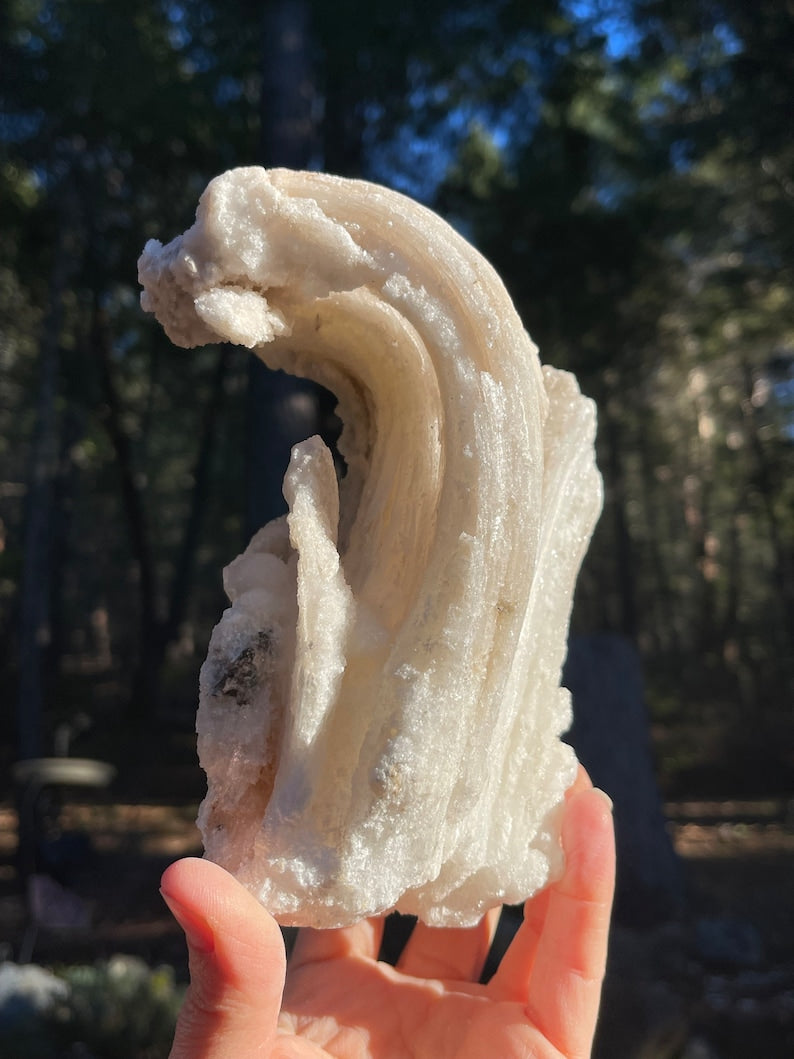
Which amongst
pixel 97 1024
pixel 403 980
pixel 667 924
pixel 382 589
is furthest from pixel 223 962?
pixel 667 924

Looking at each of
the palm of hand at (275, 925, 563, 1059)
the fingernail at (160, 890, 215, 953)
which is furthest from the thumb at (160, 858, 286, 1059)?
the palm of hand at (275, 925, 563, 1059)

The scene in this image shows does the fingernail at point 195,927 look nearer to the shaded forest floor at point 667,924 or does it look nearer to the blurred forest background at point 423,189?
the blurred forest background at point 423,189

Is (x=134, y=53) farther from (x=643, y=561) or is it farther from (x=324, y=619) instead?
(x=643, y=561)

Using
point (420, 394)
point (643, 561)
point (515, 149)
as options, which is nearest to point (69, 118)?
point (515, 149)

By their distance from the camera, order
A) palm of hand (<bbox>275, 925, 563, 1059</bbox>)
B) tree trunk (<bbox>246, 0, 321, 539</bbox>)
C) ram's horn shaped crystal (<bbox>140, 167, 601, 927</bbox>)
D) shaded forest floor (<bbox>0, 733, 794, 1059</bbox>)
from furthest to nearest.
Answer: shaded forest floor (<bbox>0, 733, 794, 1059</bbox>)
tree trunk (<bbox>246, 0, 321, 539</bbox>)
palm of hand (<bbox>275, 925, 563, 1059</bbox>)
ram's horn shaped crystal (<bbox>140, 167, 601, 927</bbox>)

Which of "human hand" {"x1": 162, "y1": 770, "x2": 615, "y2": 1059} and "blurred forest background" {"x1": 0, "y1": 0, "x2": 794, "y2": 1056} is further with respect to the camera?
"blurred forest background" {"x1": 0, "y1": 0, "x2": 794, "y2": 1056}

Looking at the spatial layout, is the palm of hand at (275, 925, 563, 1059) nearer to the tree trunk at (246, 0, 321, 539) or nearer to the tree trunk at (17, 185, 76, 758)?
the tree trunk at (246, 0, 321, 539)

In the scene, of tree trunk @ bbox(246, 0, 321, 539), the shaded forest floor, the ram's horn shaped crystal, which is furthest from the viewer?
the shaded forest floor
